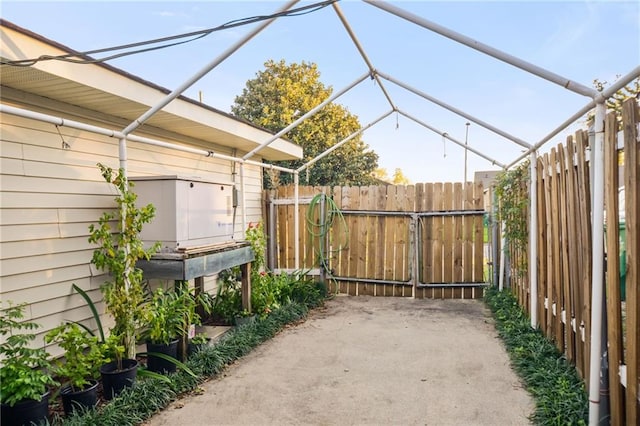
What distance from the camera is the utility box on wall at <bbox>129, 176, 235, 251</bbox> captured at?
3582 mm

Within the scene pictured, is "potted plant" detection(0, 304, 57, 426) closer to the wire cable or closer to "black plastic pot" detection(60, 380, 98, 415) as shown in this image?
"black plastic pot" detection(60, 380, 98, 415)

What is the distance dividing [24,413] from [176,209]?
1737mm

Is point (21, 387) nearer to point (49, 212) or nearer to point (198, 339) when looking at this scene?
point (49, 212)

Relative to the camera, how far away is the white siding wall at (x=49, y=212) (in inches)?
113

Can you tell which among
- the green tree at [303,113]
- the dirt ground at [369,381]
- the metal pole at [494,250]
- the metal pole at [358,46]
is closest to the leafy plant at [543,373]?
the dirt ground at [369,381]

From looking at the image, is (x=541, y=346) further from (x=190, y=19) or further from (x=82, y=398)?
(x=190, y=19)

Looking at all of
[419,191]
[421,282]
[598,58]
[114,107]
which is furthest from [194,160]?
[598,58]

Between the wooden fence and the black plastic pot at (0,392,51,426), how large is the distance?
10.2 ft

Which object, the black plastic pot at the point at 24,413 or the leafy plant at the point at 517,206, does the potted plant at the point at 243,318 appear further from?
the leafy plant at the point at 517,206

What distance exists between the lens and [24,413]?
2.36 metres

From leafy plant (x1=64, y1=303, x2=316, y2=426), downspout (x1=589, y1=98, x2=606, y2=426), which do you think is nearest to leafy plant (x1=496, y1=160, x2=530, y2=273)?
downspout (x1=589, y1=98, x2=606, y2=426)

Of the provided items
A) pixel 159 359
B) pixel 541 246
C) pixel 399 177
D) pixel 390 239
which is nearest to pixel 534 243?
pixel 541 246

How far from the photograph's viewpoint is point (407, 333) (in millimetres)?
4629

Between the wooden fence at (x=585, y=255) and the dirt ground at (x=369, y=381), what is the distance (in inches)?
23.7
